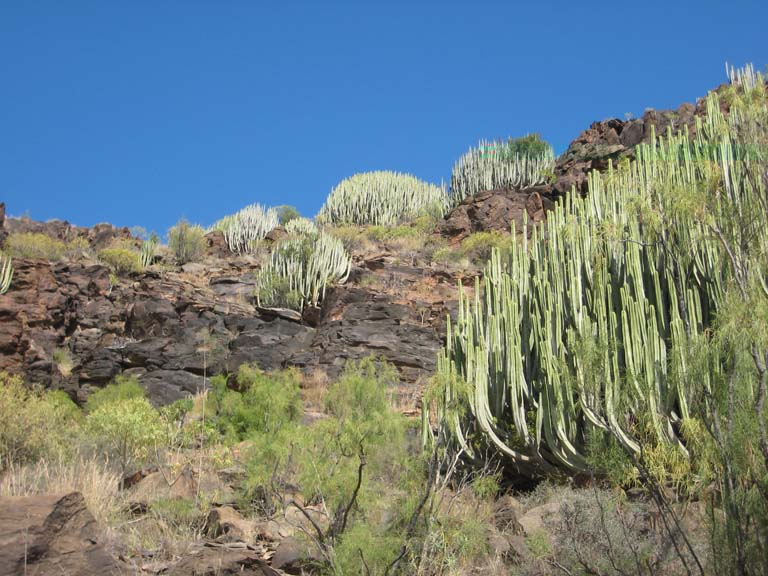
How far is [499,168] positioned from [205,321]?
11.8 m

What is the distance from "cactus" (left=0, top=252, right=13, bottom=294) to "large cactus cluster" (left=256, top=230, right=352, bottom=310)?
5.17m

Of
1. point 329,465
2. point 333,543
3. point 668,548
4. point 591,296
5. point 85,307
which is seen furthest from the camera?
point 85,307

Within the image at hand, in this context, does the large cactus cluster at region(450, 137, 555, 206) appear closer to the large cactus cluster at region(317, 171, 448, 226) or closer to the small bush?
the large cactus cluster at region(317, 171, 448, 226)

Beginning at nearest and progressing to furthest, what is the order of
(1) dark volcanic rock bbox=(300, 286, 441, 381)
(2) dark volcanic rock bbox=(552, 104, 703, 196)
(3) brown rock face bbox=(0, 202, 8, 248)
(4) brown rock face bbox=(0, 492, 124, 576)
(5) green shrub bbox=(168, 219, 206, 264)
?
(4) brown rock face bbox=(0, 492, 124, 576) → (1) dark volcanic rock bbox=(300, 286, 441, 381) → (2) dark volcanic rock bbox=(552, 104, 703, 196) → (3) brown rock face bbox=(0, 202, 8, 248) → (5) green shrub bbox=(168, 219, 206, 264)

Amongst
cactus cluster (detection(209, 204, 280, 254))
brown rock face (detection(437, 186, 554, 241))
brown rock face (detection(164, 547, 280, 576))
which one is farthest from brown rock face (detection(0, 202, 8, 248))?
Answer: brown rock face (detection(164, 547, 280, 576))

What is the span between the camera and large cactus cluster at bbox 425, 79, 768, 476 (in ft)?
21.4

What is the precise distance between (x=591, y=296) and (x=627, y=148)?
1334 centimetres

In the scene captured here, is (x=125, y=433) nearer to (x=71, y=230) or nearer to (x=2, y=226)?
(x=2, y=226)

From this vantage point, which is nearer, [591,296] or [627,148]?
[591,296]

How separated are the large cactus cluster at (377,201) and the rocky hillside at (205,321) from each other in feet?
19.1

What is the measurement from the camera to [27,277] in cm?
1661

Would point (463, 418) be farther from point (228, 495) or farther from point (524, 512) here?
point (228, 495)

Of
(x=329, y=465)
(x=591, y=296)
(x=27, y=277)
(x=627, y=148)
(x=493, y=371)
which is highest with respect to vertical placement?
(x=627, y=148)

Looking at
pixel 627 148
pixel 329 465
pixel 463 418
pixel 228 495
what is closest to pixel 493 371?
pixel 463 418
